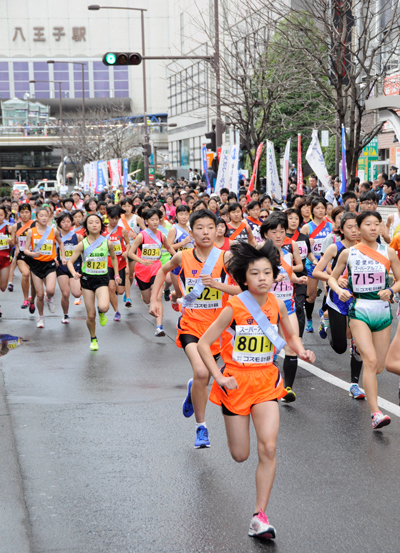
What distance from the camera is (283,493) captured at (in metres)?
4.83

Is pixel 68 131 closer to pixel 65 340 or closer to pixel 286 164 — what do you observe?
pixel 286 164

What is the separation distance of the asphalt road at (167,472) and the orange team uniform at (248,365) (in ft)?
2.39

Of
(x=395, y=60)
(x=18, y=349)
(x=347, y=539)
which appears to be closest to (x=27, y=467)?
(x=347, y=539)

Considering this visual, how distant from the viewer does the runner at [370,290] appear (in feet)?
20.4

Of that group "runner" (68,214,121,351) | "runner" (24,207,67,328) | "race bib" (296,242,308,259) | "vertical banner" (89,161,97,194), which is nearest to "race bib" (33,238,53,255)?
"runner" (24,207,67,328)

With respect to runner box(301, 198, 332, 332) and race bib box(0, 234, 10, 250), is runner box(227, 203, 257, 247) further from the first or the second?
race bib box(0, 234, 10, 250)

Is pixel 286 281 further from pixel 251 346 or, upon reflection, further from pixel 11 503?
pixel 11 503

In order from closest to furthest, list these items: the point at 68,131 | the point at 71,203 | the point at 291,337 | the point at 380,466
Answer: the point at 291,337
the point at 380,466
the point at 71,203
the point at 68,131

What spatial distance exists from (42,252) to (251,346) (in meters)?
7.70

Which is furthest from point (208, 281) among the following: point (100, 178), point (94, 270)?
point (100, 178)

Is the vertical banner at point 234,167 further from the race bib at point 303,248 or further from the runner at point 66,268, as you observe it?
the race bib at point 303,248

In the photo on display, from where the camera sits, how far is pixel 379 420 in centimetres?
589

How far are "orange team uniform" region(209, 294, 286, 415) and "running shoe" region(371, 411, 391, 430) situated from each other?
5.74ft

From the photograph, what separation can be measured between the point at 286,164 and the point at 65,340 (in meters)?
9.81
